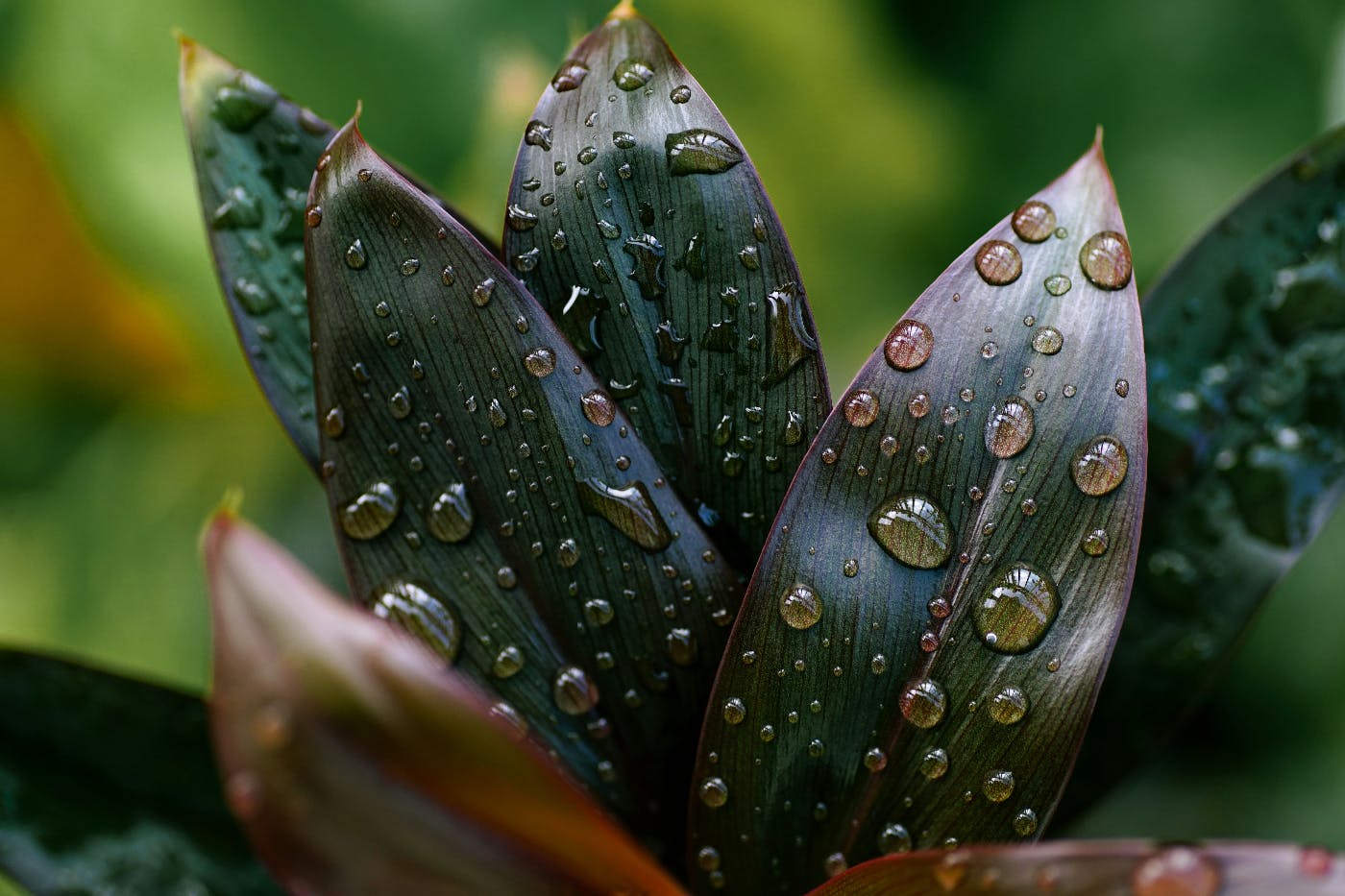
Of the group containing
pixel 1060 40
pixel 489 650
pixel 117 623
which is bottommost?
pixel 117 623

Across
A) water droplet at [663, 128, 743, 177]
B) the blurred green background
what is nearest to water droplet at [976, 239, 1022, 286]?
water droplet at [663, 128, 743, 177]

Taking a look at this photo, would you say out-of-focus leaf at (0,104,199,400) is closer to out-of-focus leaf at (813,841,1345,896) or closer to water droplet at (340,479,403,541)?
Answer: water droplet at (340,479,403,541)

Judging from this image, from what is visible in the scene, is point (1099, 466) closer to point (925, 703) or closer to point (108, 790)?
point (925, 703)

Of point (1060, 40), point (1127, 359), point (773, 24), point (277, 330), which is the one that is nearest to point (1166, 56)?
point (1060, 40)

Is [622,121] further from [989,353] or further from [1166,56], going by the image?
[1166,56]

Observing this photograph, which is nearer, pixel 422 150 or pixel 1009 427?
pixel 1009 427

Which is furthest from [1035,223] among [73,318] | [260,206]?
[73,318]

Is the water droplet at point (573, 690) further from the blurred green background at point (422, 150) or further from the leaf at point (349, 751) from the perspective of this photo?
the blurred green background at point (422, 150)

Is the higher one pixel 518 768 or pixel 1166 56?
pixel 1166 56
